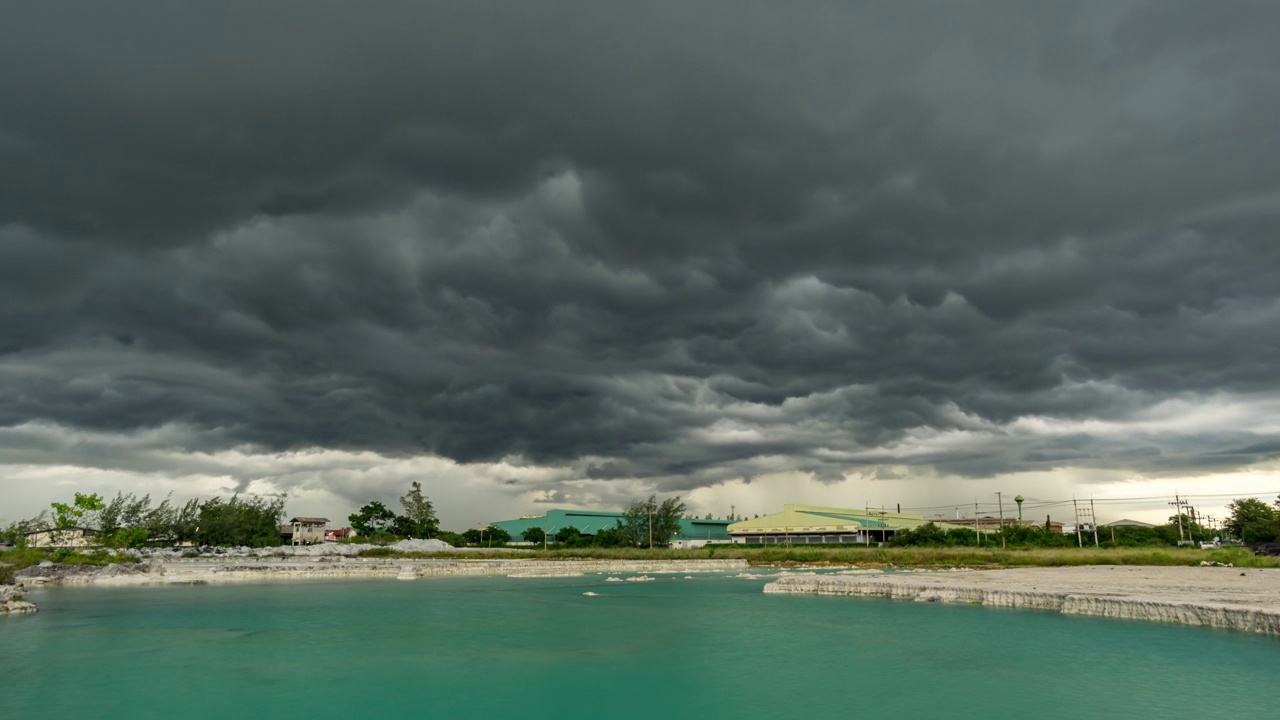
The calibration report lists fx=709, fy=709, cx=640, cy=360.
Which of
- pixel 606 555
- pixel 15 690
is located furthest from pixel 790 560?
pixel 15 690

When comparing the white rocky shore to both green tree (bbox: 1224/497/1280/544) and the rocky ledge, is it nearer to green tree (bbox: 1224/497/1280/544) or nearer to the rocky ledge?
the rocky ledge

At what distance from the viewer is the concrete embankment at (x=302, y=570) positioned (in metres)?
62.5

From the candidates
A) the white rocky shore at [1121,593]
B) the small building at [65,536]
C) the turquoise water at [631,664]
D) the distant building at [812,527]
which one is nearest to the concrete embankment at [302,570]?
the small building at [65,536]

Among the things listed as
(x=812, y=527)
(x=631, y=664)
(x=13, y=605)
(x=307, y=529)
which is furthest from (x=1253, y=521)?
(x=307, y=529)

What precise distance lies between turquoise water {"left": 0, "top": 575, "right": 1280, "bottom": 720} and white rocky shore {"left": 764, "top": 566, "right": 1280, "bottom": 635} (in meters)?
0.99

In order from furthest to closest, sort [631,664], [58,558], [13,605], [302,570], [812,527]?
[812,527]
[302,570]
[58,558]
[13,605]
[631,664]

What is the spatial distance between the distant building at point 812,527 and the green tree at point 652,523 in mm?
32657

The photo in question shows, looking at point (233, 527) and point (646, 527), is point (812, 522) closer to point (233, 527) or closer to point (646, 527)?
point (646, 527)

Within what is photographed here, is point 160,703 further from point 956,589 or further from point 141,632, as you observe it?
point 956,589

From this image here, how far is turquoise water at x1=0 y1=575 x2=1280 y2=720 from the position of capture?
62.3 feet

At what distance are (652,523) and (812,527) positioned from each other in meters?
44.7

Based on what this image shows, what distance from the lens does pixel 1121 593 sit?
35.2m

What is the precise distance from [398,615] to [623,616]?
12613mm

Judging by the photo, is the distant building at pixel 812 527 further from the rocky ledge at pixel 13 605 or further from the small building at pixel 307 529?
the rocky ledge at pixel 13 605
